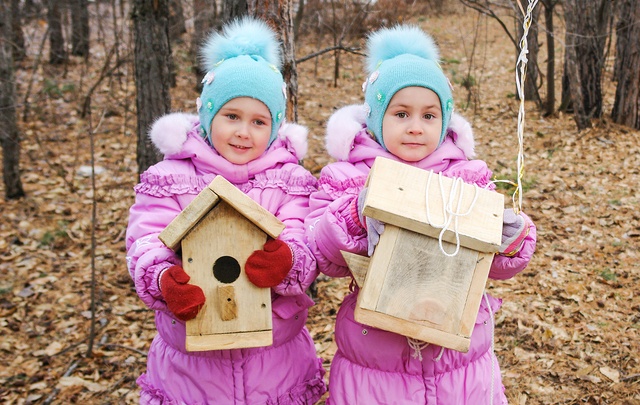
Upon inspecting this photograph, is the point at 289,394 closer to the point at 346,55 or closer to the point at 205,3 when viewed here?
the point at 205,3

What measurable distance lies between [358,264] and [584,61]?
7574 millimetres

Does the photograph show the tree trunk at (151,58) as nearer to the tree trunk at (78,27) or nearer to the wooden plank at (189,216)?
the wooden plank at (189,216)

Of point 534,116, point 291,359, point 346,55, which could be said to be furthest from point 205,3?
point 291,359

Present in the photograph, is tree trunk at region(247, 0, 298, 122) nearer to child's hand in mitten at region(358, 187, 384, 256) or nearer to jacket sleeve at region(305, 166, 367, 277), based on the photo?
jacket sleeve at region(305, 166, 367, 277)

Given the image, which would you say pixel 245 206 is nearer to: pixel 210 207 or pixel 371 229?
pixel 210 207

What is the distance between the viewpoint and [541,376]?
4.06 m

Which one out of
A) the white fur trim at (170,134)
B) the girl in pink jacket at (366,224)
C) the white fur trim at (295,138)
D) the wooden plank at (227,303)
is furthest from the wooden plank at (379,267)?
the white fur trim at (170,134)

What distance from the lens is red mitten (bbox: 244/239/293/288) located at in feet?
7.66

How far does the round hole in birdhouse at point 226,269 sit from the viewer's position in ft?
7.83

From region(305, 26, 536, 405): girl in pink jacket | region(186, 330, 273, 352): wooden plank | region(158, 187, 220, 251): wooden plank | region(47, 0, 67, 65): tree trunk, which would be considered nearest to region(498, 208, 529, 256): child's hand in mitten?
region(305, 26, 536, 405): girl in pink jacket

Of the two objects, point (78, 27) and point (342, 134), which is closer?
point (342, 134)

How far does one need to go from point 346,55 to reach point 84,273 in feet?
28.6

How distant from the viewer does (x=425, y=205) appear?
2121 millimetres

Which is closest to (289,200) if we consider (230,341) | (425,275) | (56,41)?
(230,341)
